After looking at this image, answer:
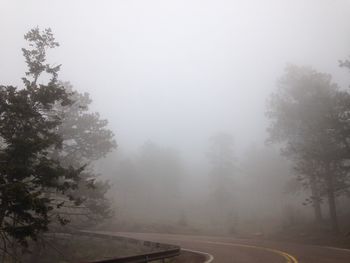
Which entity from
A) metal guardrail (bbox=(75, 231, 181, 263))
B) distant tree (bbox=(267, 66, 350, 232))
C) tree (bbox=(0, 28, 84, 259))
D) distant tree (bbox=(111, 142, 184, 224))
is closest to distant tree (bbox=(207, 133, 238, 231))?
distant tree (bbox=(111, 142, 184, 224))

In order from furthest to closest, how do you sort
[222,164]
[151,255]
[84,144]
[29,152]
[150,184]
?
[150,184]
[222,164]
[84,144]
[151,255]
[29,152]

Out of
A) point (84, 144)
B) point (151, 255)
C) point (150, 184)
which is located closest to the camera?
point (151, 255)

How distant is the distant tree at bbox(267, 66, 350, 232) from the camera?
85.7 feet

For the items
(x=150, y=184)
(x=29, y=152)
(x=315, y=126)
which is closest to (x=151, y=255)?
(x=29, y=152)

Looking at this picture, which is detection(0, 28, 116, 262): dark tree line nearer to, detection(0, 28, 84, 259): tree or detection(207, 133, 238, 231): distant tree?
detection(0, 28, 84, 259): tree

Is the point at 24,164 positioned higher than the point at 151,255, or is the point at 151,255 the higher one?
the point at 24,164

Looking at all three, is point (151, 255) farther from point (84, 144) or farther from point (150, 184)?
point (150, 184)

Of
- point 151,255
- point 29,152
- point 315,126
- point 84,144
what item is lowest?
point 151,255

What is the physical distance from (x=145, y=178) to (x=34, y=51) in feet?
169

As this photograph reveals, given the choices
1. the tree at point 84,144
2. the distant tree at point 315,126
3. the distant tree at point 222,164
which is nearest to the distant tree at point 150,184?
the distant tree at point 222,164

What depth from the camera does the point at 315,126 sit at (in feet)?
93.7

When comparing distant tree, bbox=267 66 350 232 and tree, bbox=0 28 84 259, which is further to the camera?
distant tree, bbox=267 66 350 232

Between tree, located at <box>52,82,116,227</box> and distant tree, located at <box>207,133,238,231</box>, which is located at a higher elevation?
distant tree, located at <box>207,133,238,231</box>

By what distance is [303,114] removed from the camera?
30500 mm
